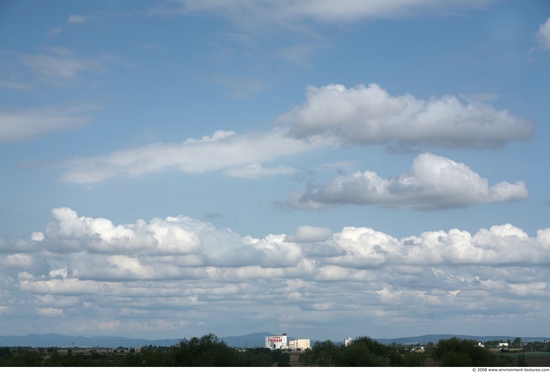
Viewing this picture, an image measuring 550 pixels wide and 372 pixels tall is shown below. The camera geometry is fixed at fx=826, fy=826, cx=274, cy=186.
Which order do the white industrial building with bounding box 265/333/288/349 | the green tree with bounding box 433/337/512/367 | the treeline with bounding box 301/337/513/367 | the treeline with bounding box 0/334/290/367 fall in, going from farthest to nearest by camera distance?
the white industrial building with bounding box 265/333/288/349, the treeline with bounding box 301/337/513/367, the green tree with bounding box 433/337/512/367, the treeline with bounding box 0/334/290/367

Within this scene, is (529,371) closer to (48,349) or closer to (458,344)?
(458,344)

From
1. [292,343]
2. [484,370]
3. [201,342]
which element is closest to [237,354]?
[201,342]

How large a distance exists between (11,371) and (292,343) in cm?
14167

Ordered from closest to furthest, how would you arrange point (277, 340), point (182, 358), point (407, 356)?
point (182, 358) → point (407, 356) → point (277, 340)

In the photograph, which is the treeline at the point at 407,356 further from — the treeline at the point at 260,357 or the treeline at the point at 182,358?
the treeline at the point at 182,358

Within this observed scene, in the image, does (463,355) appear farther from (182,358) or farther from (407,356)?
(182,358)

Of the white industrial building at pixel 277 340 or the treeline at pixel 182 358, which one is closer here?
the treeline at pixel 182 358

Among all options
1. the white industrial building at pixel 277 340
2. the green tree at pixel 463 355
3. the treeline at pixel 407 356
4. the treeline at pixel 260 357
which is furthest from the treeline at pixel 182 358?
the white industrial building at pixel 277 340

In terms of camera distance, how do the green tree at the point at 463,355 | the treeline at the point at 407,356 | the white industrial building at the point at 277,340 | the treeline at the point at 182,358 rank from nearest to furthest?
the treeline at the point at 182,358 → the green tree at the point at 463,355 → the treeline at the point at 407,356 → the white industrial building at the point at 277,340

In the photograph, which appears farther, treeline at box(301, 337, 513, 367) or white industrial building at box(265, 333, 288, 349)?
white industrial building at box(265, 333, 288, 349)

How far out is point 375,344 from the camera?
368 feet

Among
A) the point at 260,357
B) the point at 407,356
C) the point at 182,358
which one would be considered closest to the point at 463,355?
the point at 407,356

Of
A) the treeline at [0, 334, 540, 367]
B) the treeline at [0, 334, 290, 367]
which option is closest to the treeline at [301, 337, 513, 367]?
the treeline at [0, 334, 540, 367]

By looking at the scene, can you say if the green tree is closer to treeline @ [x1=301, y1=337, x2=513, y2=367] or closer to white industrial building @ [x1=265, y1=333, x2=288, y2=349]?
treeline @ [x1=301, y1=337, x2=513, y2=367]
